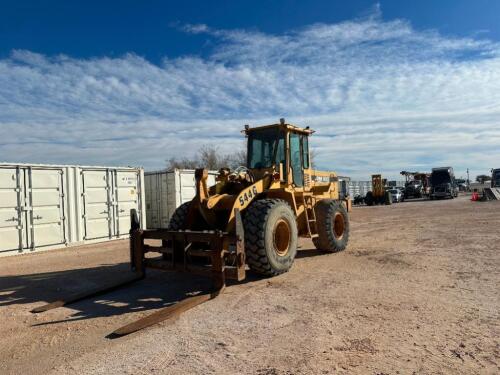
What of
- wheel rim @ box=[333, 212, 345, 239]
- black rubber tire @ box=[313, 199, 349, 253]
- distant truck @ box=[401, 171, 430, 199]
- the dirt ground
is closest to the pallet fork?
the dirt ground

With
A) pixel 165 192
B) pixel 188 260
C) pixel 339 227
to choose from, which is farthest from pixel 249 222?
pixel 165 192

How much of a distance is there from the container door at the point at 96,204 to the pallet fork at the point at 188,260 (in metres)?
7.23

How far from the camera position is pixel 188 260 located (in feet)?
24.0

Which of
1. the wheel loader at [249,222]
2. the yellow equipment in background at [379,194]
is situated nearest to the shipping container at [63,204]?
the wheel loader at [249,222]

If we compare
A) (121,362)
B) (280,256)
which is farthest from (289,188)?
(121,362)

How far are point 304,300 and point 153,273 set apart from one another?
3754 mm

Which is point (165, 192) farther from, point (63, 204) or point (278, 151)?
point (278, 151)

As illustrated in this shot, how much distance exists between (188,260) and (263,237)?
4.37 feet

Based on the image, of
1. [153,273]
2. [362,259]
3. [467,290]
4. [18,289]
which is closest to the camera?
[467,290]

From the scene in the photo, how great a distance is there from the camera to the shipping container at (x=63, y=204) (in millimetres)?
12469

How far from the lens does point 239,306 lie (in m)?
6.07

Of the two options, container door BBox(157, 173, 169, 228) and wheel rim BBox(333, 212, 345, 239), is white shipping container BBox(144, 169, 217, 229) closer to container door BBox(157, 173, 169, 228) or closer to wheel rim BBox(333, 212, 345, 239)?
container door BBox(157, 173, 169, 228)

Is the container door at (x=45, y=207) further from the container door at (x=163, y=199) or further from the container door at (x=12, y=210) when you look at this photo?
the container door at (x=163, y=199)

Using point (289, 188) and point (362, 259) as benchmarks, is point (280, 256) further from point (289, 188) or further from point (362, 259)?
point (362, 259)
